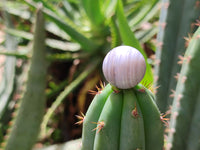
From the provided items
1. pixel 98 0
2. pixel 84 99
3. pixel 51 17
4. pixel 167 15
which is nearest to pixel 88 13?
pixel 98 0

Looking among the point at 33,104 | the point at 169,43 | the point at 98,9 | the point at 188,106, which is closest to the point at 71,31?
the point at 98,9

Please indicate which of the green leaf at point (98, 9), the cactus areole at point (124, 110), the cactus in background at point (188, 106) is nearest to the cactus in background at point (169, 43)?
the cactus in background at point (188, 106)

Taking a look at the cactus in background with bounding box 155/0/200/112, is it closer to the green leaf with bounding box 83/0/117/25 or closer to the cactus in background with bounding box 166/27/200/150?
the cactus in background with bounding box 166/27/200/150

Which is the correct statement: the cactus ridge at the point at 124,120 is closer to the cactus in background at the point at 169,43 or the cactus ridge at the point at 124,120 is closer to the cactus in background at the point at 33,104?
the cactus in background at the point at 169,43

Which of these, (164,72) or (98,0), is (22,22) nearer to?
(98,0)

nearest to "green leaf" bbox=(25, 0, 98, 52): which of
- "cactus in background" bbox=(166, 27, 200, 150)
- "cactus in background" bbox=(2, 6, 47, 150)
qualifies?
"cactus in background" bbox=(2, 6, 47, 150)

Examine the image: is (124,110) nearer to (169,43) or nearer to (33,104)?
(169,43)

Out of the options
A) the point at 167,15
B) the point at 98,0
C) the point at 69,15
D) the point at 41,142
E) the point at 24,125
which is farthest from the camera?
the point at 69,15
